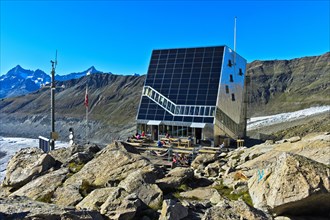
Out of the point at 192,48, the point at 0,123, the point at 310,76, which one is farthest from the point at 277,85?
the point at 0,123

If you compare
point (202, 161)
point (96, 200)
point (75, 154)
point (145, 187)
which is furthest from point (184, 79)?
point (96, 200)

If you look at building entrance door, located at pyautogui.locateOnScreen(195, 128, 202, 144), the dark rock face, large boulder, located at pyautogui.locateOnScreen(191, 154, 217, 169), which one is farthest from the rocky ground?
the dark rock face

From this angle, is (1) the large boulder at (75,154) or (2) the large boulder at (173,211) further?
(1) the large boulder at (75,154)


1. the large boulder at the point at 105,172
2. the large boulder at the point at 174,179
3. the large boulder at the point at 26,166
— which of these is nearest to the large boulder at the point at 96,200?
the large boulder at the point at 105,172

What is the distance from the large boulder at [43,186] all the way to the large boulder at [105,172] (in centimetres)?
28

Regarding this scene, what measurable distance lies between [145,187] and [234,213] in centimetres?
272

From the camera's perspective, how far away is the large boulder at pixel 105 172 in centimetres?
866

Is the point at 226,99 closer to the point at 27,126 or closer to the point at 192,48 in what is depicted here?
the point at 192,48

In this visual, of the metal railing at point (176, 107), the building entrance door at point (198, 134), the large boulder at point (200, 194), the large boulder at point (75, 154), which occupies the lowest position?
the large boulder at point (200, 194)

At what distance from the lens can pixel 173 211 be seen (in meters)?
6.25

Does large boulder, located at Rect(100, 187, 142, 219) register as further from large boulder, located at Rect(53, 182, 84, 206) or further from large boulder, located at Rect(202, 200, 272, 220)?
large boulder, located at Rect(202, 200, 272, 220)

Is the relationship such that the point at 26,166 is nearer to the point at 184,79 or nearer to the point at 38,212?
the point at 38,212

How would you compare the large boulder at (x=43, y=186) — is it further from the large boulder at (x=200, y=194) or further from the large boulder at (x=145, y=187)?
the large boulder at (x=200, y=194)

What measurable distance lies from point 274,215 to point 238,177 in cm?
458
